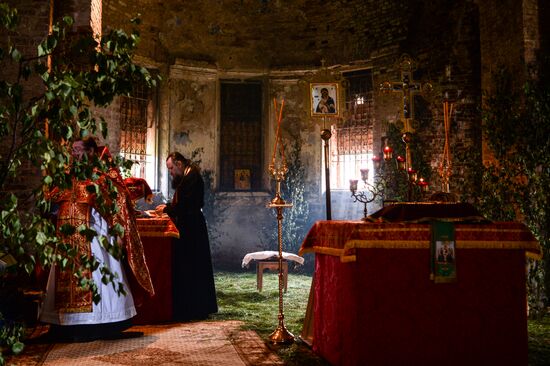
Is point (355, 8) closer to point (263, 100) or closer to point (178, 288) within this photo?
point (263, 100)

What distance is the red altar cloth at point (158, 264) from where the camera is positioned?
6848mm

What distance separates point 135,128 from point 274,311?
7305 mm

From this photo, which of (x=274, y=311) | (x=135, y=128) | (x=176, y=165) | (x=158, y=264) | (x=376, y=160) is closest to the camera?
(x=376, y=160)

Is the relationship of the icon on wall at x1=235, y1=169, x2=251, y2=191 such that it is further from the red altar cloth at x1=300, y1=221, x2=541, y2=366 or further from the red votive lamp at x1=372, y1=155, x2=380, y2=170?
the red altar cloth at x1=300, y1=221, x2=541, y2=366

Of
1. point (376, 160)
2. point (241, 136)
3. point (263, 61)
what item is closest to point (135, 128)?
point (241, 136)

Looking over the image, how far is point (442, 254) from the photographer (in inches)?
173

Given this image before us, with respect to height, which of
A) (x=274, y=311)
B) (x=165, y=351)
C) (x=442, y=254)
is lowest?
(x=274, y=311)

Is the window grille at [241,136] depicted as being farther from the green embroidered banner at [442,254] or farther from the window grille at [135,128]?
the green embroidered banner at [442,254]

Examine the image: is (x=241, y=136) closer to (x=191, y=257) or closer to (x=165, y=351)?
(x=191, y=257)

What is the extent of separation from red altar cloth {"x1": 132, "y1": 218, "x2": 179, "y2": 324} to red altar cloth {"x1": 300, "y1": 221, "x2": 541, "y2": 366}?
2.92 metres

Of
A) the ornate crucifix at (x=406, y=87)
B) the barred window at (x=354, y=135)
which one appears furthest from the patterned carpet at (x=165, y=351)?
the barred window at (x=354, y=135)

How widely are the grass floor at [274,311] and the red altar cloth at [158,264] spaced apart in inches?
28.0

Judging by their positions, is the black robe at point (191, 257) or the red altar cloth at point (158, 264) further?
the black robe at point (191, 257)

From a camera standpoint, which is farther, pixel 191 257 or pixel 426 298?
pixel 191 257
